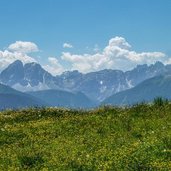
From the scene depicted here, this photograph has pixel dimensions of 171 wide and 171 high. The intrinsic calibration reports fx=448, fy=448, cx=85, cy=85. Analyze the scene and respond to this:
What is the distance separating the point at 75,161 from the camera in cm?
1465

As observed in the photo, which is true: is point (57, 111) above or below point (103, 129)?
above

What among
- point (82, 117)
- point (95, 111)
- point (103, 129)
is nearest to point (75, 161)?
point (103, 129)

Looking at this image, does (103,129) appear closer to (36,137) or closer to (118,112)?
(36,137)

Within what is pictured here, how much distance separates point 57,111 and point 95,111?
2.55 m

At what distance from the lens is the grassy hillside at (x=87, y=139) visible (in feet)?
46.1

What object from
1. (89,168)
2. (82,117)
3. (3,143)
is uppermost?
(82,117)

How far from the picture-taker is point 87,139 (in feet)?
64.8

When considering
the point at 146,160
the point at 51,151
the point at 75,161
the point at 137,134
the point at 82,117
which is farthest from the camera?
the point at 82,117

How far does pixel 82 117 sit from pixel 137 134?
22.3ft

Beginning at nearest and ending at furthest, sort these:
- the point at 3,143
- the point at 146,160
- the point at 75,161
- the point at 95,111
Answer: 1. the point at 146,160
2. the point at 75,161
3. the point at 3,143
4. the point at 95,111

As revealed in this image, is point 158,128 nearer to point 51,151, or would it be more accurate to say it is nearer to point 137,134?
point 137,134

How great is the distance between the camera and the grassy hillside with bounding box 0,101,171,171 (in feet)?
46.1

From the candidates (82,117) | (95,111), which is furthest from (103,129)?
(95,111)

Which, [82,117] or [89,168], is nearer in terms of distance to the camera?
[89,168]
